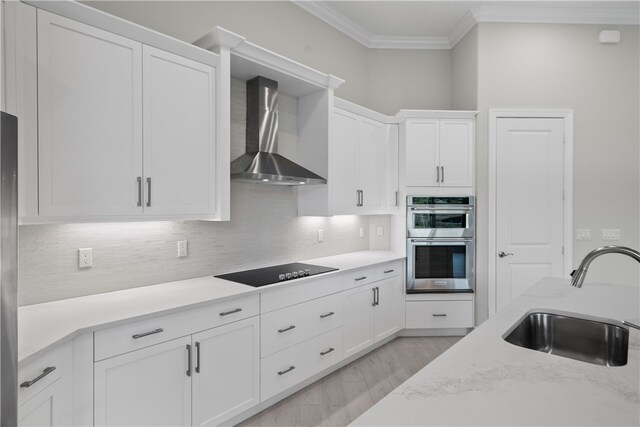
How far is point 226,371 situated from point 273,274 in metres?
0.80

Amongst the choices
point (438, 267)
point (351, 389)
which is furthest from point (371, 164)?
point (351, 389)

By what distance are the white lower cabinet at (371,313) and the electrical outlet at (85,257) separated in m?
1.96

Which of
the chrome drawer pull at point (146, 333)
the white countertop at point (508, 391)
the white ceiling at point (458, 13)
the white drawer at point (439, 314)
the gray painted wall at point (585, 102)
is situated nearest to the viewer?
the white countertop at point (508, 391)

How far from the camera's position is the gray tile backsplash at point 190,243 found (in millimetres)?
1956

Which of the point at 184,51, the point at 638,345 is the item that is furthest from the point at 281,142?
the point at 638,345

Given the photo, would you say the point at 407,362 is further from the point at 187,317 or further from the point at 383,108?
the point at 383,108

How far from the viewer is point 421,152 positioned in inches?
154

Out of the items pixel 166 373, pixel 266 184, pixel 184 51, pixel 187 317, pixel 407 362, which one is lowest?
pixel 407 362

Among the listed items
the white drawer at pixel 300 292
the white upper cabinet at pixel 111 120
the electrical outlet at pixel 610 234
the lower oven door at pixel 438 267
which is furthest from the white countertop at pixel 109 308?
the electrical outlet at pixel 610 234

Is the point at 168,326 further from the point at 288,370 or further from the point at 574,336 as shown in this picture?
the point at 574,336

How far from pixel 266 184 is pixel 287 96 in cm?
92

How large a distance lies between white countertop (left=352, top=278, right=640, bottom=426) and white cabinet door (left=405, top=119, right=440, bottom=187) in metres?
2.72

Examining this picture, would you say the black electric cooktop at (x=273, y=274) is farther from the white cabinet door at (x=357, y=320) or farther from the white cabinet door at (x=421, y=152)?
the white cabinet door at (x=421, y=152)

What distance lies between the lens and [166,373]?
1.91 m
